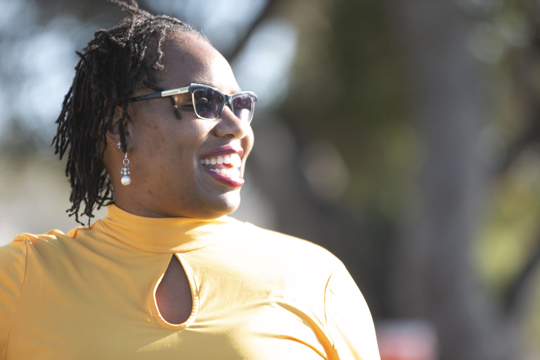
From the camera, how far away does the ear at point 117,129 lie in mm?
2012

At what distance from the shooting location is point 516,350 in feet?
23.2

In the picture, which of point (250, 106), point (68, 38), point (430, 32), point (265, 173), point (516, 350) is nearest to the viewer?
point (250, 106)

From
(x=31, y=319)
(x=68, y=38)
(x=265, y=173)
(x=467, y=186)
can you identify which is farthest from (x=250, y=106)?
(x=265, y=173)

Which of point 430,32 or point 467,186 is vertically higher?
point 430,32

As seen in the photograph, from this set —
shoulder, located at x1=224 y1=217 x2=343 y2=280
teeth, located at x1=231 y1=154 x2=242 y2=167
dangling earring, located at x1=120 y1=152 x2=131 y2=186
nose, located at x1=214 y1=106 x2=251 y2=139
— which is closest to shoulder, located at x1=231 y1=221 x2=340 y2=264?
shoulder, located at x1=224 y1=217 x2=343 y2=280

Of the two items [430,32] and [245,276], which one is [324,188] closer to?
[430,32]

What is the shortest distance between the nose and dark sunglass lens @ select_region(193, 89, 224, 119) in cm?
3

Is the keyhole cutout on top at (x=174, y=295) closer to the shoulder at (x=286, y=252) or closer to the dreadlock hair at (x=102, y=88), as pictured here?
the shoulder at (x=286, y=252)

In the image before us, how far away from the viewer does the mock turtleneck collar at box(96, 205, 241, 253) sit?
6.16 feet

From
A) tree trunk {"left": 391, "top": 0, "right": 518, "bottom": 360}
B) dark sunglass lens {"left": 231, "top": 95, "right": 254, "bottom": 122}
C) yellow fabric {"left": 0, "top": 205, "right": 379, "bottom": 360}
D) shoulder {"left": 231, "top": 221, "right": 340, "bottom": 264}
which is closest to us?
yellow fabric {"left": 0, "top": 205, "right": 379, "bottom": 360}

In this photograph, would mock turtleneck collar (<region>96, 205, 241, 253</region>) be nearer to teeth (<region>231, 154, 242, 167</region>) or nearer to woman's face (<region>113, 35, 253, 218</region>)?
woman's face (<region>113, 35, 253, 218</region>)

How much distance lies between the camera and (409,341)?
5859mm

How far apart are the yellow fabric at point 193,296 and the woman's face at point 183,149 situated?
0.08 m

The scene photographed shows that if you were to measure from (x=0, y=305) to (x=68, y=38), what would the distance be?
494cm
